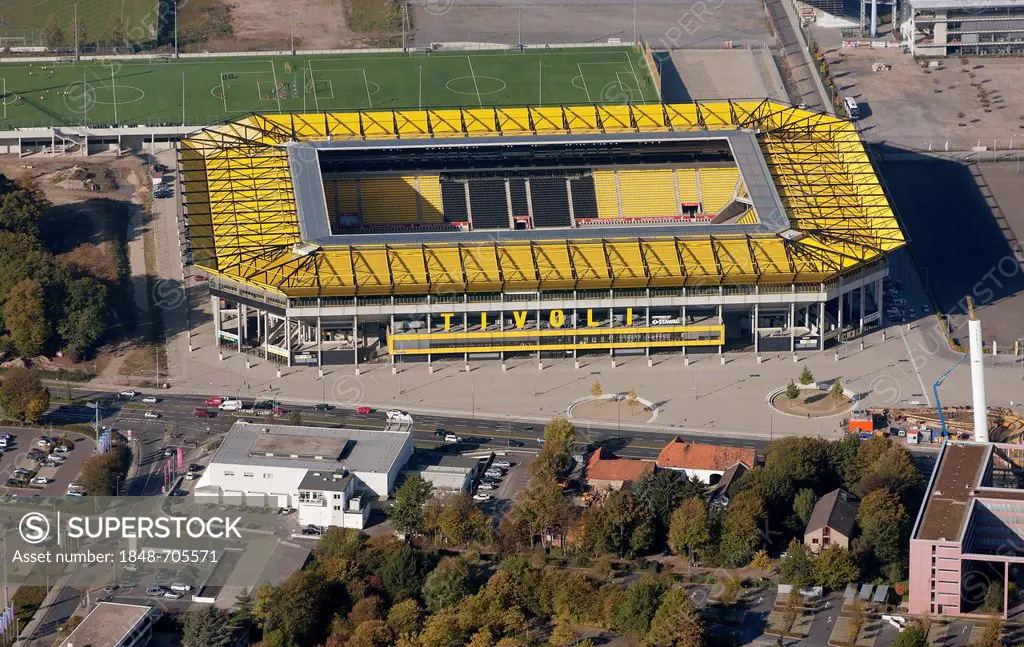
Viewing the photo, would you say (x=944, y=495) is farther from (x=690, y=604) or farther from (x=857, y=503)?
(x=690, y=604)

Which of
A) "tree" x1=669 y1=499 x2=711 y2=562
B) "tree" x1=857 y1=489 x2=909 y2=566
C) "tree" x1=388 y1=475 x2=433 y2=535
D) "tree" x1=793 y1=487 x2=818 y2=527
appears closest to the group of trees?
"tree" x1=669 y1=499 x2=711 y2=562

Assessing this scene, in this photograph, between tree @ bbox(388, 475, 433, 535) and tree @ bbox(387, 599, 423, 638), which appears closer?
tree @ bbox(387, 599, 423, 638)

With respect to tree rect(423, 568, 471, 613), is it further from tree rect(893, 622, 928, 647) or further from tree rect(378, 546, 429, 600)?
tree rect(893, 622, 928, 647)

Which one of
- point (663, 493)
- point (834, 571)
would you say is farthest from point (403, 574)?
point (834, 571)

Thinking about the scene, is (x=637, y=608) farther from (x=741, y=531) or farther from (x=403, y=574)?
(x=403, y=574)

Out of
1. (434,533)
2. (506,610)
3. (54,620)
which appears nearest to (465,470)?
(434,533)

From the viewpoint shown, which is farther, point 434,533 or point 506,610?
point 434,533
